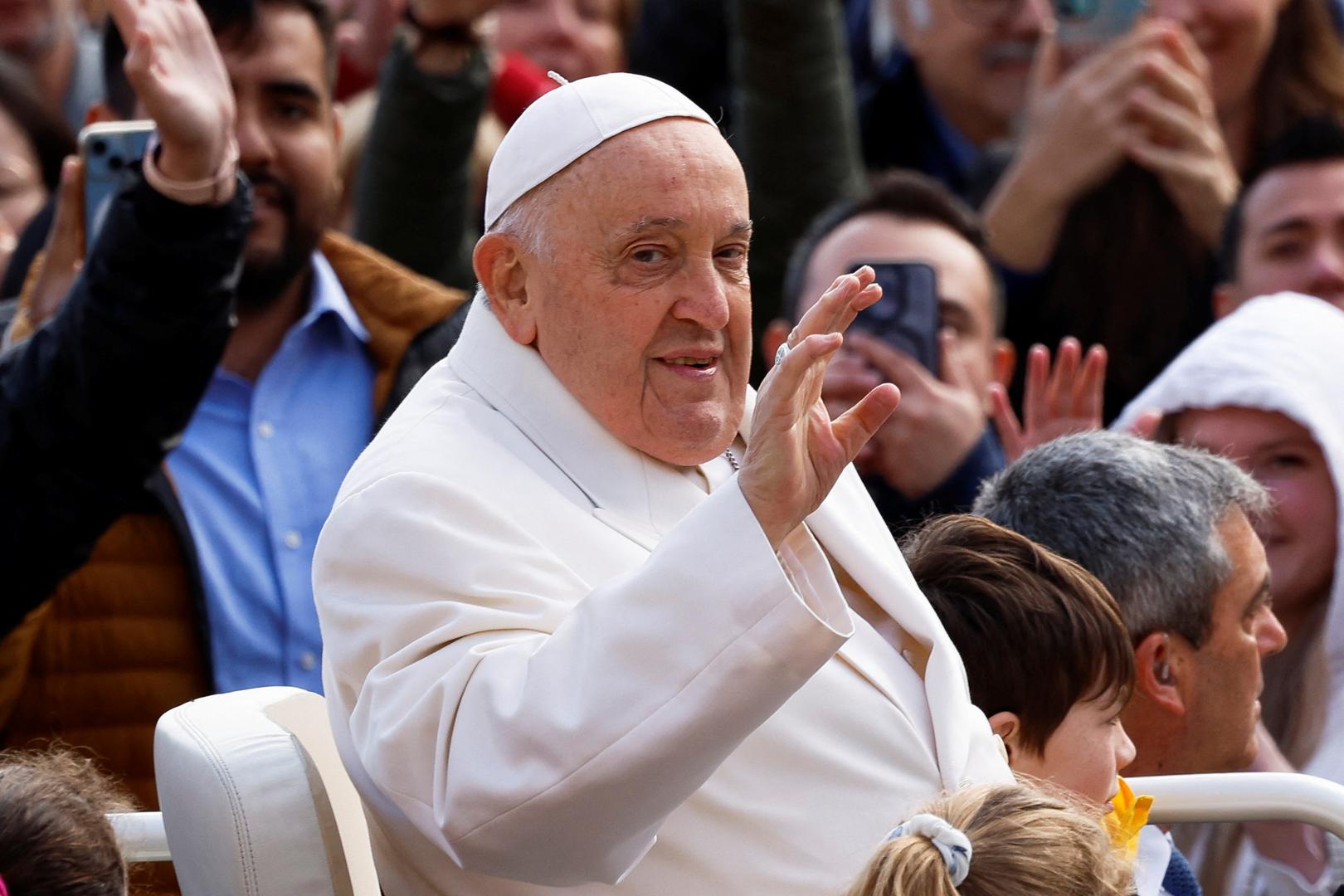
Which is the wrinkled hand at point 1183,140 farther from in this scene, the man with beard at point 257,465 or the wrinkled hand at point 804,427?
the wrinkled hand at point 804,427

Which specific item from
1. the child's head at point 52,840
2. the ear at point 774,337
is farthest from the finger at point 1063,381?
the child's head at point 52,840

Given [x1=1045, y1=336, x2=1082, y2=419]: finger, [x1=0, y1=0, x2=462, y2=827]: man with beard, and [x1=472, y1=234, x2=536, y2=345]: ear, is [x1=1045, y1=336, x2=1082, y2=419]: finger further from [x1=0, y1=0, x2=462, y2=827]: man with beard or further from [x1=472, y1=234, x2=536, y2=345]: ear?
[x1=472, y1=234, x2=536, y2=345]: ear

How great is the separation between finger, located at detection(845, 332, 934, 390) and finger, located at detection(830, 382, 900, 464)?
196cm

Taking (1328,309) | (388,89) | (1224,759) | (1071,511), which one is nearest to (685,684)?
(1071,511)

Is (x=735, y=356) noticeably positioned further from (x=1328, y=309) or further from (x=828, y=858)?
(x=1328, y=309)

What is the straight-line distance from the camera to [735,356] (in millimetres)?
2418

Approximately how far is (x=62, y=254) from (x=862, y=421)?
222 cm

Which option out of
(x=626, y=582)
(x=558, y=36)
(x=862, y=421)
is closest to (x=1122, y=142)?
(x=558, y=36)

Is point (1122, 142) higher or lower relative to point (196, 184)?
lower

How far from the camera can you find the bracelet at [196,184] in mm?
3387

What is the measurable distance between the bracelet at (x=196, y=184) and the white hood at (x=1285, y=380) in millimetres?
1733

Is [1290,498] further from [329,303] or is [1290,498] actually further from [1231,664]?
[329,303]

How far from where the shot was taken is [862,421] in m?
2.11

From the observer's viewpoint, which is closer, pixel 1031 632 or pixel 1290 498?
pixel 1031 632
